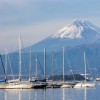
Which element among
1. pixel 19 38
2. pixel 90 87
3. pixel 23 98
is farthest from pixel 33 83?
pixel 23 98

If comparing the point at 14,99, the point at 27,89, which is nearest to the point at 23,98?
the point at 14,99

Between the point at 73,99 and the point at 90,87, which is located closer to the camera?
the point at 73,99

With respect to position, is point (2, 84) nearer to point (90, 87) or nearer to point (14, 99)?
point (90, 87)

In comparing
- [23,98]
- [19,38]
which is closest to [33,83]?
[19,38]

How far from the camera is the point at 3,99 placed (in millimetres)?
65625

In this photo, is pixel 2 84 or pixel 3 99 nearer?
pixel 3 99

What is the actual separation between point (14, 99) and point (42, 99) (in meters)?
3.33

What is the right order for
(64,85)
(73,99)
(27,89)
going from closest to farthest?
1. (73,99)
2. (27,89)
3. (64,85)

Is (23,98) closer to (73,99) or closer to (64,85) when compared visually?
(73,99)

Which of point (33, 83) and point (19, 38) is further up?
point (19, 38)

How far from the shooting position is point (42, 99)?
65.6m

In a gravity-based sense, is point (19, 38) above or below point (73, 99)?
above

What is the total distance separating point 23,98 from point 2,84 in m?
31.6

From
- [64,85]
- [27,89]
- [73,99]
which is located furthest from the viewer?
[64,85]
